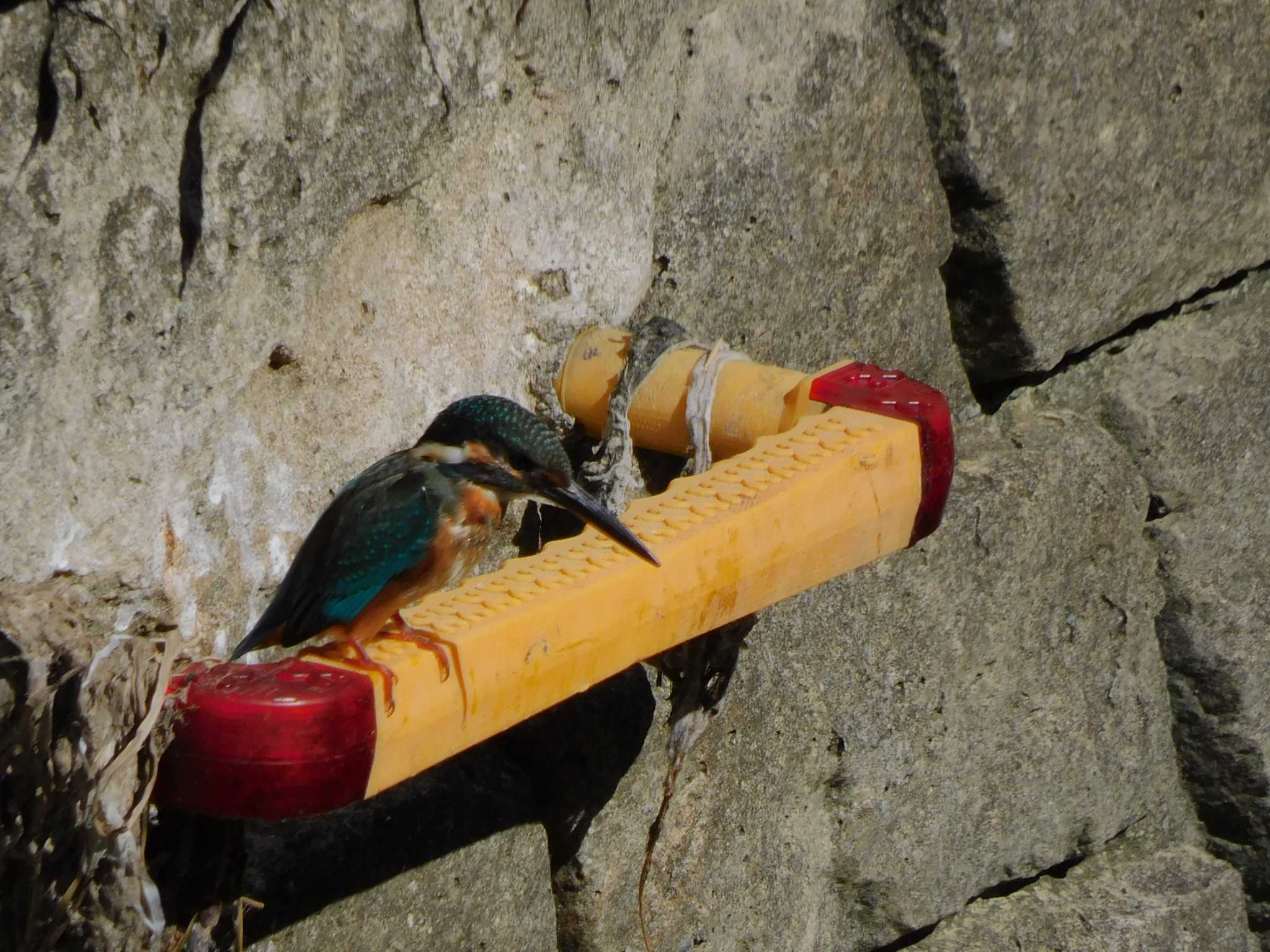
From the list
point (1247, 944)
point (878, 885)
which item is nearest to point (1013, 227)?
point (878, 885)

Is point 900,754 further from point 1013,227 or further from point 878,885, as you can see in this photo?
point 1013,227

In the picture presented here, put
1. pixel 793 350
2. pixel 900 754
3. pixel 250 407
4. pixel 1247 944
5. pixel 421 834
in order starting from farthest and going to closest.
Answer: pixel 1247 944 < pixel 900 754 < pixel 793 350 < pixel 421 834 < pixel 250 407

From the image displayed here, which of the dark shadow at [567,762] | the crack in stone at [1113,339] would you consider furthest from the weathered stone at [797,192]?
the dark shadow at [567,762]

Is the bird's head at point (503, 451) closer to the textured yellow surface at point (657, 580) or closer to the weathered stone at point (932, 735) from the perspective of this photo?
the textured yellow surface at point (657, 580)

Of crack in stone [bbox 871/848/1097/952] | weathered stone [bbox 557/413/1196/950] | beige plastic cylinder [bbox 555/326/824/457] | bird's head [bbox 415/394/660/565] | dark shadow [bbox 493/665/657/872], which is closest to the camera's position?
bird's head [bbox 415/394/660/565]

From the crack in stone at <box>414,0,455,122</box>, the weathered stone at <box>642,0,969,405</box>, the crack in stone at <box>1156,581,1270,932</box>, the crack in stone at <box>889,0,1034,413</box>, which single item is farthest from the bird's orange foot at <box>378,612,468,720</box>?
the crack in stone at <box>1156,581,1270,932</box>

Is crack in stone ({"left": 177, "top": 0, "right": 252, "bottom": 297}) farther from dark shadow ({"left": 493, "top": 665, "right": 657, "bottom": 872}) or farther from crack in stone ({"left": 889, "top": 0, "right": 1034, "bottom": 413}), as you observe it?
crack in stone ({"left": 889, "top": 0, "right": 1034, "bottom": 413})
